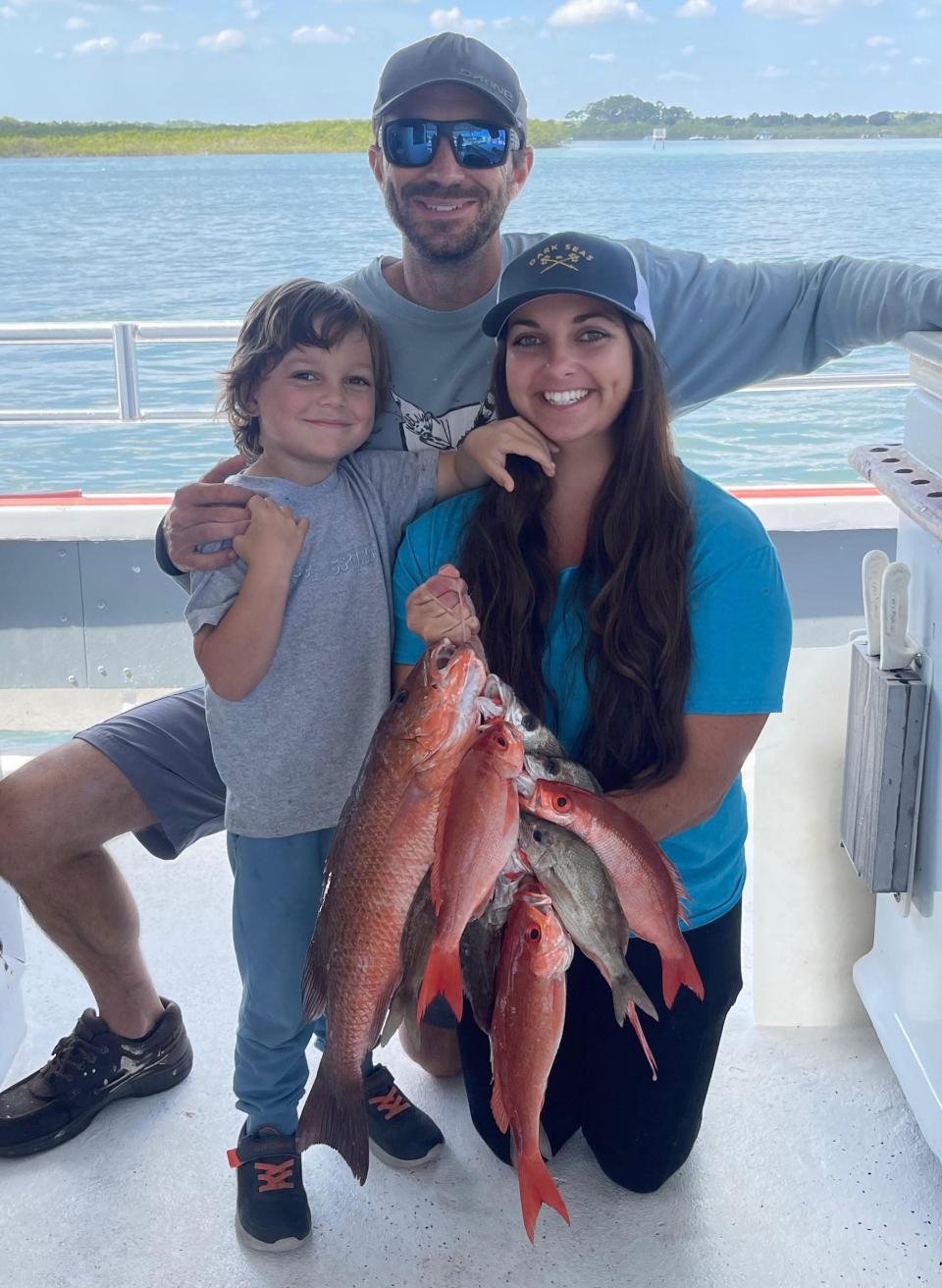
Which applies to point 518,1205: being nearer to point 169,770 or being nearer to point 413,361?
point 169,770

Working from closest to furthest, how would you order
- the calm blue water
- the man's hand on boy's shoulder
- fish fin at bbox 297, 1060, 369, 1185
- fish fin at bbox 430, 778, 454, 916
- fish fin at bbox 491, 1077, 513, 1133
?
Answer: fish fin at bbox 430, 778, 454, 916, fish fin at bbox 491, 1077, 513, 1133, fish fin at bbox 297, 1060, 369, 1185, the man's hand on boy's shoulder, the calm blue water

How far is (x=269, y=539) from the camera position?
1884 mm

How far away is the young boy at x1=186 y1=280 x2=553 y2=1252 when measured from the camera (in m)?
1.98

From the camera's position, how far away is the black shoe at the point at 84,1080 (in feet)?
7.68

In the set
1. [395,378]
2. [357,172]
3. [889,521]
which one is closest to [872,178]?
[357,172]

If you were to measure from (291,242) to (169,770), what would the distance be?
82.7 feet

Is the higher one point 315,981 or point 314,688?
point 314,688

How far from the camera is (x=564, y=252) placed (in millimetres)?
1867

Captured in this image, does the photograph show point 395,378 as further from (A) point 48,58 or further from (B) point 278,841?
(A) point 48,58

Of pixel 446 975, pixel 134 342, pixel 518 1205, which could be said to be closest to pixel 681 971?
pixel 446 975

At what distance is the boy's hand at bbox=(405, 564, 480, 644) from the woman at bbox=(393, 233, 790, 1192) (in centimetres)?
41

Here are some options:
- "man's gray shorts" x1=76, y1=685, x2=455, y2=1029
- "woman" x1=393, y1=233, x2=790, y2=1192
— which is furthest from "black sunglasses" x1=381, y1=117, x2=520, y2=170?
"man's gray shorts" x1=76, y1=685, x2=455, y2=1029

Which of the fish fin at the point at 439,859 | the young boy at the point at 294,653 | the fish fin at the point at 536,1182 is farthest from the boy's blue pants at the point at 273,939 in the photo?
the fish fin at the point at 439,859

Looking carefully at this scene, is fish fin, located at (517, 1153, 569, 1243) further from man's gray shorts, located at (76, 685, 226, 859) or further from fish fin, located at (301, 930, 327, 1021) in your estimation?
man's gray shorts, located at (76, 685, 226, 859)
